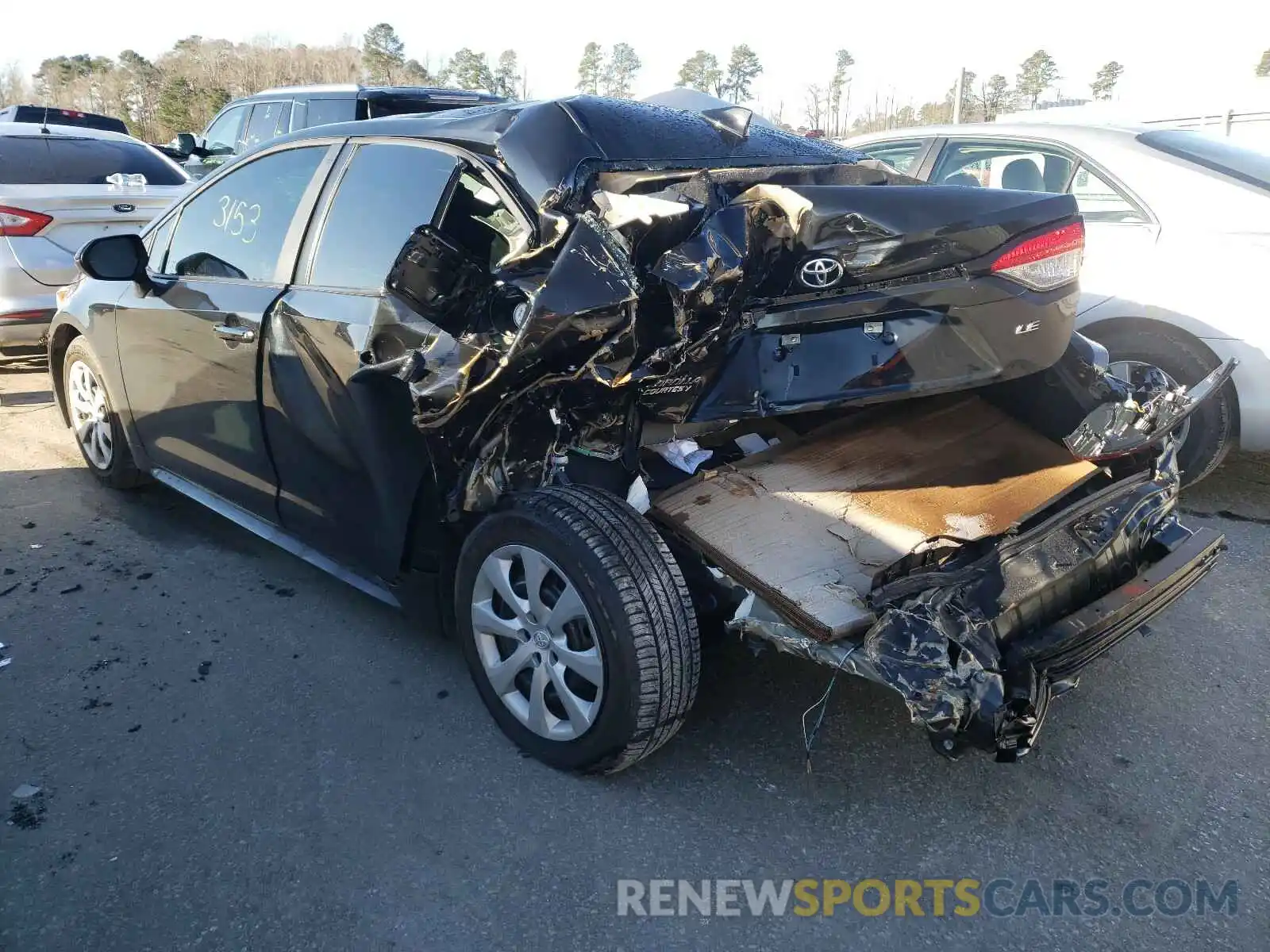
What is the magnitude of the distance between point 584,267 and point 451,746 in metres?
1.50

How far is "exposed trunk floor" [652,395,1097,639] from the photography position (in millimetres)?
2529

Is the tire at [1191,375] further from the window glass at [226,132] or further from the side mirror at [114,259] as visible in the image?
the window glass at [226,132]

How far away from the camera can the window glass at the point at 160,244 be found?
13.2 ft

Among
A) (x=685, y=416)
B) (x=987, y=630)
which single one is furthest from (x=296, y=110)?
(x=987, y=630)

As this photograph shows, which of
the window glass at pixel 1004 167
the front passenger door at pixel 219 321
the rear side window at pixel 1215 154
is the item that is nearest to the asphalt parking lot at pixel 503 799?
the front passenger door at pixel 219 321

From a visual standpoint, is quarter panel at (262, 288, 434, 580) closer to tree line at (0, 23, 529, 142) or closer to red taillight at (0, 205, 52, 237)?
red taillight at (0, 205, 52, 237)

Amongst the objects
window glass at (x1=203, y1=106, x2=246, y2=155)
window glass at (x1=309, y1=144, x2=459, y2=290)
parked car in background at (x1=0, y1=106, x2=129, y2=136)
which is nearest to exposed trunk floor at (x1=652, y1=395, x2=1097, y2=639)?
window glass at (x1=309, y1=144, x2=459, y2=290)

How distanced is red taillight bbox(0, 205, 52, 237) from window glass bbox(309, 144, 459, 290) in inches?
168

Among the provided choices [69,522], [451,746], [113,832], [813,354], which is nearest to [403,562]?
[451,746]

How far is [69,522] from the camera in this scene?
4469 millimetres

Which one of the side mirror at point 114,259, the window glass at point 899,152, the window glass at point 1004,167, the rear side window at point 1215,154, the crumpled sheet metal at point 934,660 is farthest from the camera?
the window glass at point 899,152

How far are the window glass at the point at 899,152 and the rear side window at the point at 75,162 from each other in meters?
5.37

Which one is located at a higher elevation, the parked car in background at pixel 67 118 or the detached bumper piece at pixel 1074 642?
the parked car in background at pixel 67 118

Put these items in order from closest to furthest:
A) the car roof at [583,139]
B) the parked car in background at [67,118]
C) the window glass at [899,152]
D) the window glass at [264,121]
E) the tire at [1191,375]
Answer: the car roof at [583,139], the tire at [1191,375], the window glass at [899,152], the window glass at [264,121], the parked car in background at [67,118]
